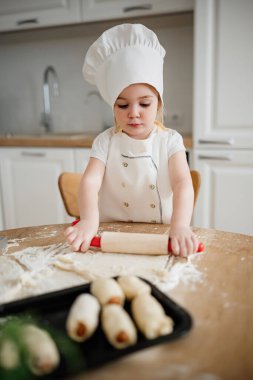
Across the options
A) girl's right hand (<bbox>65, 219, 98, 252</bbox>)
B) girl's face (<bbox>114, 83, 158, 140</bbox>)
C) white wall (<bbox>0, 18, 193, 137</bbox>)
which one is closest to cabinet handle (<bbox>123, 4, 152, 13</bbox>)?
white wall (<bbox>0, 18, 193, 137</bbox>)

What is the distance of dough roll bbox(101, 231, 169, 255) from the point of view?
696 millimetres

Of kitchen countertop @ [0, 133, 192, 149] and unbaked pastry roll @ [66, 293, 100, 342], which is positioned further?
kitchen countertop @ [0, 133, 192, 149]

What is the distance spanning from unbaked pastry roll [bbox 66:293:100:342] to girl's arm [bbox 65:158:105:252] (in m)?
0.27

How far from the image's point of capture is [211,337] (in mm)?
431

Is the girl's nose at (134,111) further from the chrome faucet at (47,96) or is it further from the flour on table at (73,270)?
the chrome faucet at (47,96)

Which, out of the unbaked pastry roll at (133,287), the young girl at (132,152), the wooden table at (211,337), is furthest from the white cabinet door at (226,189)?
the unbaked pastry roll at (133,287)

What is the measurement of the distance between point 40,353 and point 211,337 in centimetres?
21

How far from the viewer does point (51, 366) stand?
0.36 meters

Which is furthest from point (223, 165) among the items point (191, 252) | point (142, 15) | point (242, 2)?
point (191, 252)

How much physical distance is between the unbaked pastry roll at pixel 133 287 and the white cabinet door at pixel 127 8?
1.76 m

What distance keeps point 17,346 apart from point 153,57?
804 mm

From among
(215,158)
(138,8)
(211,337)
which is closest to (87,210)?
(211,337)

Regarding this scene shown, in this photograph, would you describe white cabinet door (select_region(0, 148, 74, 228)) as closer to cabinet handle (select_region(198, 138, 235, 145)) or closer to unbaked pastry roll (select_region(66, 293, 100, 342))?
cabinet handle (select_region(198, 138, 235, 145))

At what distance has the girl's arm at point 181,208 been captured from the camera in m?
0.69
